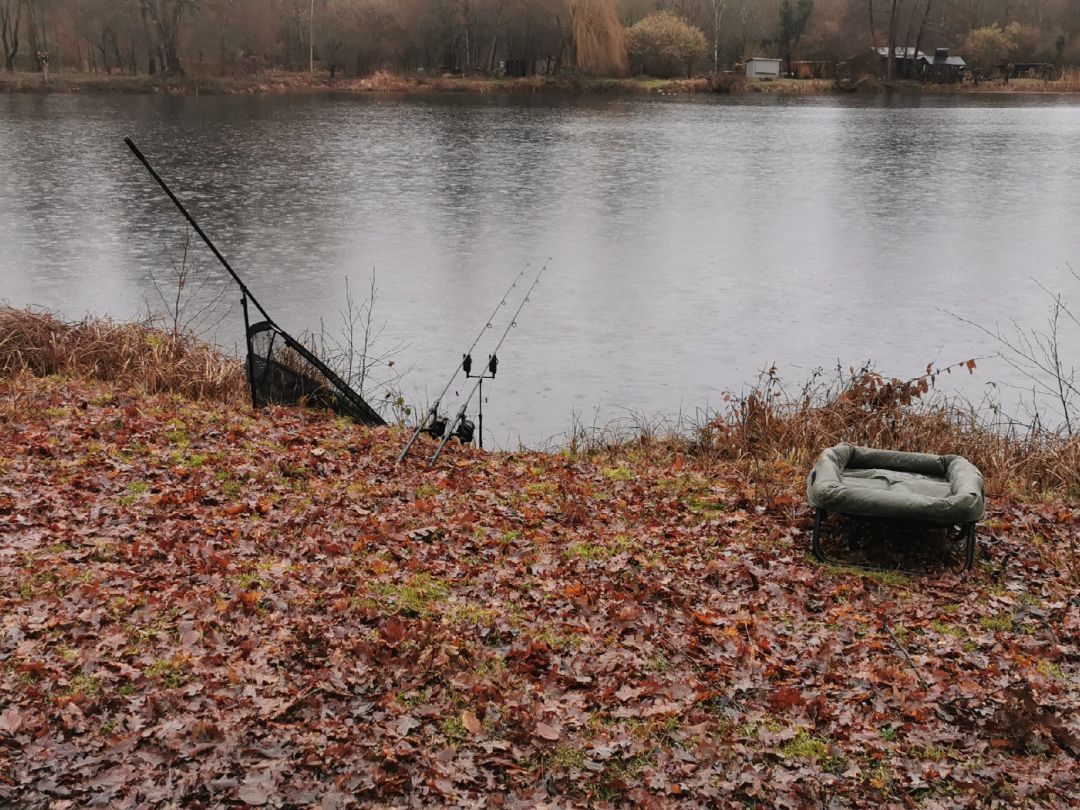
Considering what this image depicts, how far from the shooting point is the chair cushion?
8477 millimetres

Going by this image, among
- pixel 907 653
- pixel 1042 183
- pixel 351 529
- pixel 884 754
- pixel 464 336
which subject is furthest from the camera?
pixel 1042 183

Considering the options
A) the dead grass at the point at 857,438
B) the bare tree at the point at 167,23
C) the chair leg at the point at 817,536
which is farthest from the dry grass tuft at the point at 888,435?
the bare tree at the point at 167,23

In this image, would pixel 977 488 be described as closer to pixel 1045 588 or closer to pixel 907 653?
pixel 1045 588

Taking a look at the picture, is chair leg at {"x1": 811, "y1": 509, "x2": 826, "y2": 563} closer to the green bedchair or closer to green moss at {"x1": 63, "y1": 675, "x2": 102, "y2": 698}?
the green bedchair

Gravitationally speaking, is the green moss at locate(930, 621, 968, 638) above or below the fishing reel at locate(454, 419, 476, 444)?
below

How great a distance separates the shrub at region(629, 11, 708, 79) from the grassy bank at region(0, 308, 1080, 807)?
78538mm

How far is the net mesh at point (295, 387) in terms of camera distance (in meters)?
12.1

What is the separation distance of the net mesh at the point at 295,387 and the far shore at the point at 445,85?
199 feet

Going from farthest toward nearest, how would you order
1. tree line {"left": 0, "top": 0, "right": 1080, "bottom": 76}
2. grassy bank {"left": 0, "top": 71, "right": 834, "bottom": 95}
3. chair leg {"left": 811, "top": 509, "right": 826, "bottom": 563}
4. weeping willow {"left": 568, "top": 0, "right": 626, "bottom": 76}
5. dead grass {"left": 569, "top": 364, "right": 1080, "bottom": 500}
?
1. tree line {"left": 0, "top": 0, "right": 1080, "bottom": 76}
2. weeping willow {"left": 568, "top": 0, "right": 626, "bottom": 76}
3. grassy bank {"left": 0, "top": 71, "right": 834, "bottom": 95}
4. dead grass {"left": 569, "top": 364, "right": 1080, "bottom": 500}
5. chair leg {"left": 811, "top": 509, "right": 826, "bottom": 563}

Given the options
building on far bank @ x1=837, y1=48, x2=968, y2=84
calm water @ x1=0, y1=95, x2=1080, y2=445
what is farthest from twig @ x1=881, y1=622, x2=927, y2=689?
building on far bank @ x1=837, y1=48, x2=968, y2=84

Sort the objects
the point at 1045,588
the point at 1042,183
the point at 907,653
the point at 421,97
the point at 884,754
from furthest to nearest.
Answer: the point at 421,97 < the point at 1042,183 < the point at 1045,588 < the point at 907,653 < the point at 884,754

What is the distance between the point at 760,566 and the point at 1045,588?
2.08m

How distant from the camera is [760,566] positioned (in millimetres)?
8711

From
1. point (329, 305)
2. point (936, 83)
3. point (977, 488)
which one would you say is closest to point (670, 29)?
point (936, 83)
